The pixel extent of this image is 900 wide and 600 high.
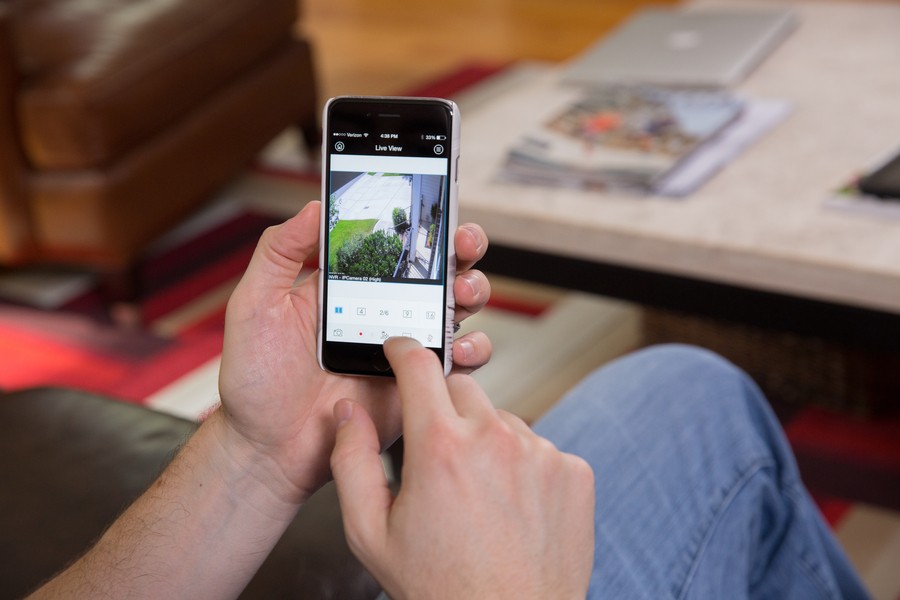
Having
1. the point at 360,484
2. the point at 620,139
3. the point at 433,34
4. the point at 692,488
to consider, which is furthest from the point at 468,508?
the point at 433,34

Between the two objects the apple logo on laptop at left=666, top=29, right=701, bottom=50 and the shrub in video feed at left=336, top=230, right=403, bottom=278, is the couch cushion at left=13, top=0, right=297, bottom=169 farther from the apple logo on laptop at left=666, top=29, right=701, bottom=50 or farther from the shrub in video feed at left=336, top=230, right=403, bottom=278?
the shrub in video feed at left=336, top=230, right=403, bottom=278

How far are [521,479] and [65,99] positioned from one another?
1.65 meters

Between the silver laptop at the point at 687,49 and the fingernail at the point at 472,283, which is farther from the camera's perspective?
the silver laptop at the point at 687,49

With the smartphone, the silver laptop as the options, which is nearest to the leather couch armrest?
the silver laptop

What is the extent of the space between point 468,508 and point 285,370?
216 mm

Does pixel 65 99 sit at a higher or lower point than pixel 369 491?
lower

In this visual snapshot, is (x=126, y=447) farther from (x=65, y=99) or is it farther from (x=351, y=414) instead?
(x=65, y=99)

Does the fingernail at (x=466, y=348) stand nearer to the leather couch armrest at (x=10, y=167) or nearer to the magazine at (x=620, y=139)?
the magazine at (x=620, y=139)

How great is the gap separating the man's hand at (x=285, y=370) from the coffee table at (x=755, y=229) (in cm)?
59

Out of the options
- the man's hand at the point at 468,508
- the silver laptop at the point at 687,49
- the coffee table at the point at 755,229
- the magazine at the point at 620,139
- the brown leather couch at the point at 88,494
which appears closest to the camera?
the man's hand at the point at 468,508

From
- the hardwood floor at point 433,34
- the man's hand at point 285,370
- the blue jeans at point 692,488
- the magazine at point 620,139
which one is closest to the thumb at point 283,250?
the man's hand at point 285,370

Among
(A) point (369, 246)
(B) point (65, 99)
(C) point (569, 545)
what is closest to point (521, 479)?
(C) point (569, 545)

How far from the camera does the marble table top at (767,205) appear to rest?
122 cm

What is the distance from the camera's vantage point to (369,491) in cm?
58
